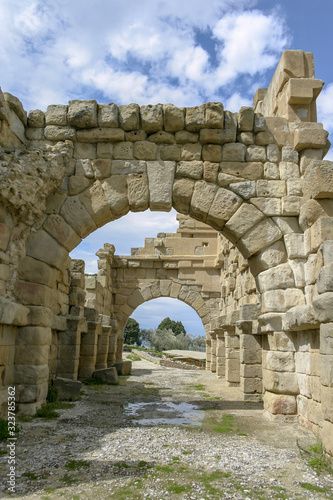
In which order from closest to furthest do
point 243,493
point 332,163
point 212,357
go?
point 243,493, point 332,163, point 212,357

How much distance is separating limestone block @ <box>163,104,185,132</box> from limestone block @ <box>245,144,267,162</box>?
1.03 meters

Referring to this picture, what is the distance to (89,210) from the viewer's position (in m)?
6.09

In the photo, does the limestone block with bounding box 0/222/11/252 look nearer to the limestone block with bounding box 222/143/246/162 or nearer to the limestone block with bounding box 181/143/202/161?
the limestone block with bounding box 181/143/202/161

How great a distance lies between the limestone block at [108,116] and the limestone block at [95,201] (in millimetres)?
856

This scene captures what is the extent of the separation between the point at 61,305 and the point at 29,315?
240 centimetres

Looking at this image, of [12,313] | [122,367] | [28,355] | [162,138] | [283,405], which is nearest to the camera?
[12,313]

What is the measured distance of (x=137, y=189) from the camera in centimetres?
611

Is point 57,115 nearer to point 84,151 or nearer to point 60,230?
point 84,151

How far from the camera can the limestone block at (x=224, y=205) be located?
597cm

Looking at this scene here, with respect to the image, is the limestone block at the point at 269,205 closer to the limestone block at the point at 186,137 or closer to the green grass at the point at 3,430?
the limestone block at the point at 186,137

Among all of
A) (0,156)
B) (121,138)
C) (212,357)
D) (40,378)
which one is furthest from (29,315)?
(212,357)

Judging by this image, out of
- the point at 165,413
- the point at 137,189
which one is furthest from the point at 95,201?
Result: the point at 165,413

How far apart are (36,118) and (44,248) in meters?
1.93

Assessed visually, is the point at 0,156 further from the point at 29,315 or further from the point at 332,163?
the point at 332,163
